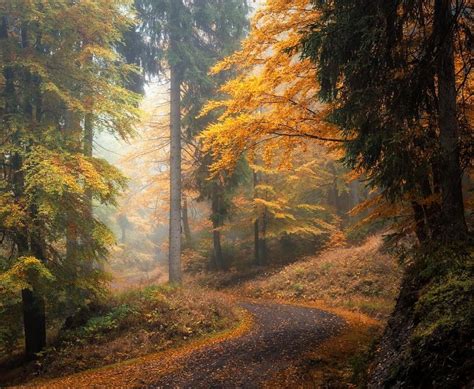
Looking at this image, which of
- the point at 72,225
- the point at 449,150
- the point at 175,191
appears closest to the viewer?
the point at 449,150

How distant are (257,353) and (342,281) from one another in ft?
28.0

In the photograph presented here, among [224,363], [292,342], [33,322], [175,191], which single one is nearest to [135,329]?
[33,322]

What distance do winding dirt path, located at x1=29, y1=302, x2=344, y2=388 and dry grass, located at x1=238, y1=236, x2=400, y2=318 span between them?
3056mm

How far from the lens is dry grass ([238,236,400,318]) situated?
14406 millimetres

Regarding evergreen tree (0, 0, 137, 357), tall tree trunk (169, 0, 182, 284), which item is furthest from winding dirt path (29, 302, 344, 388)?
tall tree trunk (169, 0, 182, 284)

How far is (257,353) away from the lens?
364 inches

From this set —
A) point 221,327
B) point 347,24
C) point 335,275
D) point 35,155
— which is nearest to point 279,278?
point 335,275

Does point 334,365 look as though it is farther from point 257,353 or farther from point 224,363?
point 224,363

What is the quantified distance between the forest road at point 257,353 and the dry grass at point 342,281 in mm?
2124

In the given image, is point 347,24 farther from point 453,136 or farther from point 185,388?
point 185,388

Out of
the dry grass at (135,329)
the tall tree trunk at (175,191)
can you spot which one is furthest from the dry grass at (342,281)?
the dry grass at (135,329)

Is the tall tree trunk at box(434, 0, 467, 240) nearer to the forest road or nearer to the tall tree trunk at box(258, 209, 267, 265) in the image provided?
the forest road

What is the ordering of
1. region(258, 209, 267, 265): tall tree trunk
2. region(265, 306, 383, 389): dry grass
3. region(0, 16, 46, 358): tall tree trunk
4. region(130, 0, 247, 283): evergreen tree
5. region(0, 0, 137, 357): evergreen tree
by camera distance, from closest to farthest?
region(265, 306, 383, 389): dry grass
region(0, 0, 137, 357): evergreen tree
region(0, 16, 46, 358): tall tree trunk
region(130, 0, 247, 283): evergreen tree
region(258, 209, 267, 265): tall tree trunk

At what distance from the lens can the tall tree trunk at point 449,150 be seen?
6.21m
